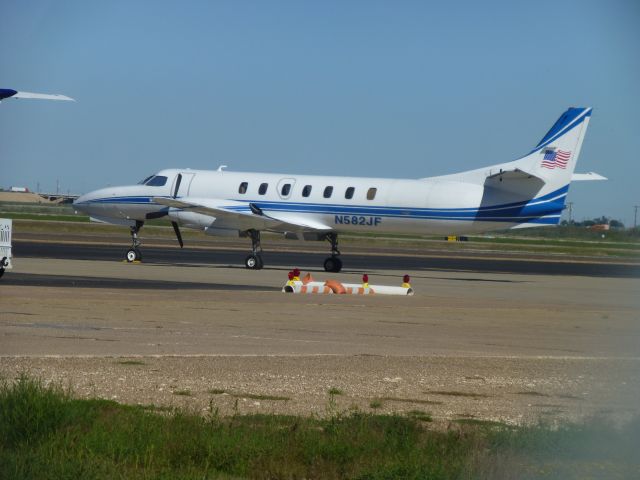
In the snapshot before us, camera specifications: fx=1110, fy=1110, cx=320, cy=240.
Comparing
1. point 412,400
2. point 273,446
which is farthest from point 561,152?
point 273,446

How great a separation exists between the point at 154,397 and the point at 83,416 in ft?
5.66

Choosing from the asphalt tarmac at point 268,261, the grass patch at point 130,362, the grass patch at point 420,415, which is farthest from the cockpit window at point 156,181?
the grass patch at point 420,415

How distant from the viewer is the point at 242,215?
130 feet

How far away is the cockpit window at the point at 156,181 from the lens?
141 feet

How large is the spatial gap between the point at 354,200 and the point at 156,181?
7.92 m

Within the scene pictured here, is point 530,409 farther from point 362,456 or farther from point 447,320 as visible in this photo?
point 447,320

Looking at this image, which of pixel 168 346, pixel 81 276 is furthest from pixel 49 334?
pixel 81 276

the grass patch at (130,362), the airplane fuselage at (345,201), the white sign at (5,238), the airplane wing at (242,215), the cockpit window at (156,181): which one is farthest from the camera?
the cockpit window at (156,181)

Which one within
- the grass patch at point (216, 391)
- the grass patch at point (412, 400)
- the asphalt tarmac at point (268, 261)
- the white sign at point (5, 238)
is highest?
the white sign at point (5, 238)

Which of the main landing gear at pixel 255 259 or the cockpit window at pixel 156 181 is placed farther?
the cockpit window at pixel 156 181

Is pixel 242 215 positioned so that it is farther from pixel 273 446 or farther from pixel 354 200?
pixel 273 446

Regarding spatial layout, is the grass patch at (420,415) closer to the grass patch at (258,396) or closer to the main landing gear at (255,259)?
the grass patch at (258,396)

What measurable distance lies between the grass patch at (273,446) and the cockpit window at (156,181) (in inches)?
1286

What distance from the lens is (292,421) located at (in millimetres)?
10547
